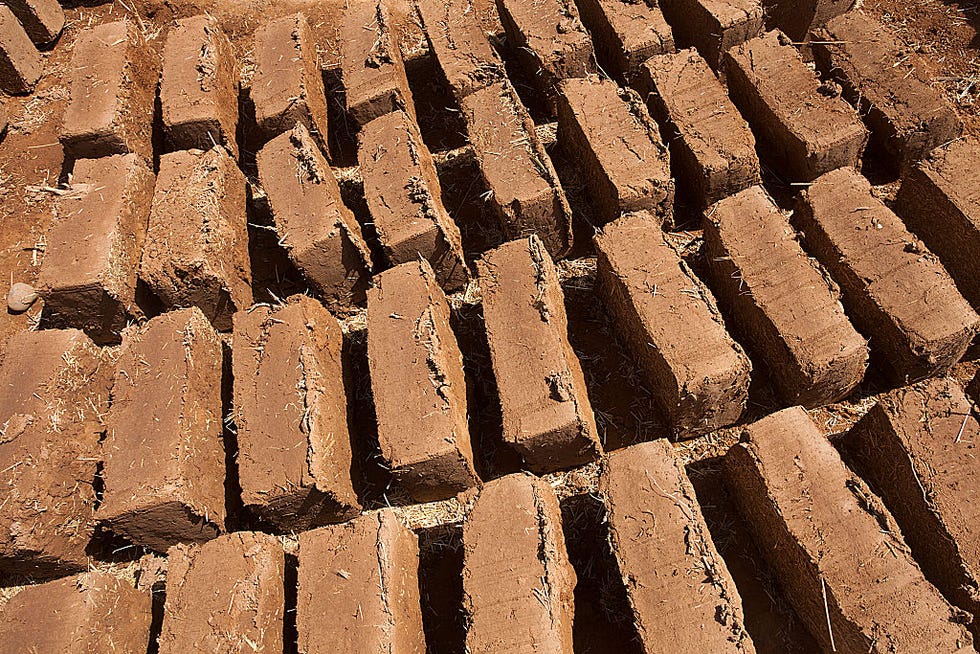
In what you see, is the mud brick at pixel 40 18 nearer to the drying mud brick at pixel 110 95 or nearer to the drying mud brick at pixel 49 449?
the drying mud brick at pixel 110 95

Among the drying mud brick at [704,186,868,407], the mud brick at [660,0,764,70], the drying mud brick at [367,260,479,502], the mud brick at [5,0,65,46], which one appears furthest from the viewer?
the mud brick at [5,0,65,46]

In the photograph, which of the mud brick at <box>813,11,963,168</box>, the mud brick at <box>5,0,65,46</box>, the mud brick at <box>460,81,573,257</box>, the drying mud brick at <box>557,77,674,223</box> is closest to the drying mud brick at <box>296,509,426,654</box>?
the mud brick at <box>460,81,573,257</box>

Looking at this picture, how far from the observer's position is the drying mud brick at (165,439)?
14.7 ft

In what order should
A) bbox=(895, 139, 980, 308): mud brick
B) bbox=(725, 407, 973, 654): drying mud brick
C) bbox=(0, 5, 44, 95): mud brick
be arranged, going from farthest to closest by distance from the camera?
bbox=(0, 5, 44, 95): mud brick
bbox=(895, 139, 980, 308): mud brick
bbox=(725, 407, 973, 654): drying mud brick

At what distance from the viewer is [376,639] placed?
382 cm

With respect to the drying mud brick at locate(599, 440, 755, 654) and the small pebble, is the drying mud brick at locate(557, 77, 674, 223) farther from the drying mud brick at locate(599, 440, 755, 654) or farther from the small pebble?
the small pebble

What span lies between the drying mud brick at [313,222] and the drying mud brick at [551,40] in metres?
2.00

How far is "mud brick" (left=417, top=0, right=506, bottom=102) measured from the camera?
6242mm

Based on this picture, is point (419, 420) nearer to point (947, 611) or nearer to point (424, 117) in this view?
point (947, 611)

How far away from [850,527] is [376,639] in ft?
8.01

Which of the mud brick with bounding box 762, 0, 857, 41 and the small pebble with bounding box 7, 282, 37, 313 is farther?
the mud brick with bounding box 762, 0, 857, 41

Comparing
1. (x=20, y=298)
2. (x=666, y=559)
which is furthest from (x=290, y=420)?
(x=20, y=298)

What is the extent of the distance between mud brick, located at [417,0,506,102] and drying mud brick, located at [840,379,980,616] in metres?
3.86

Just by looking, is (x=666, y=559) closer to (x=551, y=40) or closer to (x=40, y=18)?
(x=551, y=40)
